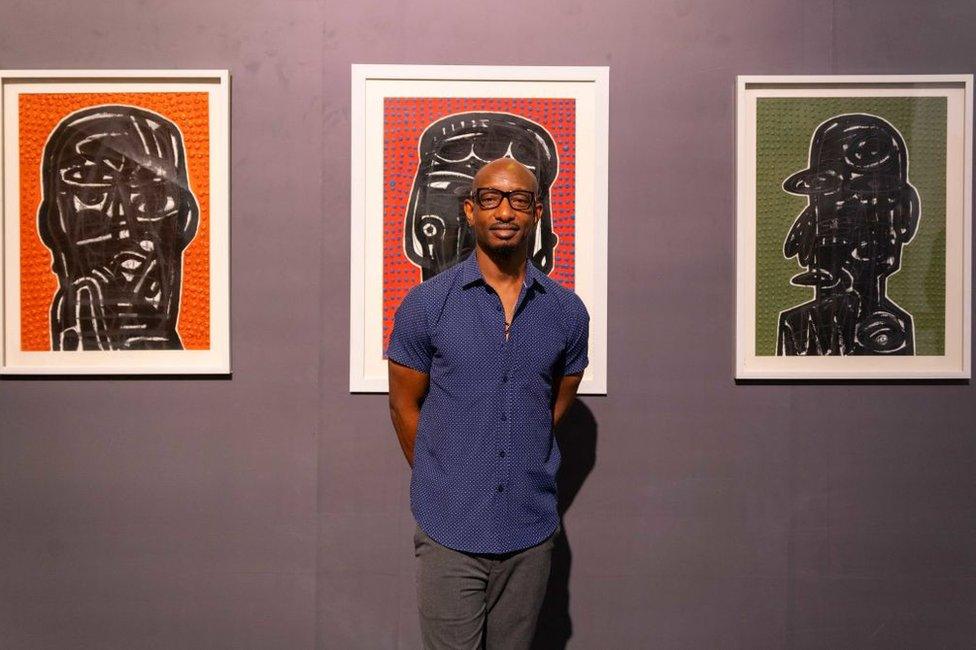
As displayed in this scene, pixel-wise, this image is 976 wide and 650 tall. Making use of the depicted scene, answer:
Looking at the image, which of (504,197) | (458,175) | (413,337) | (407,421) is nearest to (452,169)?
(458,175)

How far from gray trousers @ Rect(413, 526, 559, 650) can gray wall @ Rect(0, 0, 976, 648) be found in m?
0.56

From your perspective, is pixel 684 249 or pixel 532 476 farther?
pixel 684 249

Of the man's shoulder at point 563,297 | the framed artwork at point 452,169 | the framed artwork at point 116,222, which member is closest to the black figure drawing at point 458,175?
the framed artwork at point 452,169

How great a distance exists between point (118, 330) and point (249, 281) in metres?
0.45

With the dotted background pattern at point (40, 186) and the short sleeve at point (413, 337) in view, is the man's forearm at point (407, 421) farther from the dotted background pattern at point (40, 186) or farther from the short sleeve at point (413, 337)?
the dotted background pattern at point (40, 186)

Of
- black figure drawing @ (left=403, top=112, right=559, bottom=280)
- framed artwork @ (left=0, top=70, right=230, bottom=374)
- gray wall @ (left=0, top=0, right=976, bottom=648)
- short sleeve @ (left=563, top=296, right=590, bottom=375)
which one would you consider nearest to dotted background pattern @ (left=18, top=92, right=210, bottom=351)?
framed artwork @ (left=0, top=70, right=230, bottom=374)

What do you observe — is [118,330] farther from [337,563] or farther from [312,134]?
[337,563]

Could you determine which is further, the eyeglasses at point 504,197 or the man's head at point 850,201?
the man's head at point 850,201

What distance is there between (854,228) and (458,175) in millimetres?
1289

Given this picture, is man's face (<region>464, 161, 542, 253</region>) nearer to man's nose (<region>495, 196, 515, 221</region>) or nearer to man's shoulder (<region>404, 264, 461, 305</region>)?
man's nose (<region>495, 196, 515, 221</region>)

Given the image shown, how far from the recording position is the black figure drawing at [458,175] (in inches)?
91.7

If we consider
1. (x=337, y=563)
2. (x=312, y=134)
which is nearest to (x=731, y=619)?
(x=337, y=563)

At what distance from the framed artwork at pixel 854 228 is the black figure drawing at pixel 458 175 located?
0.63 m

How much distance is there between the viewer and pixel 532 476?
1.82m
